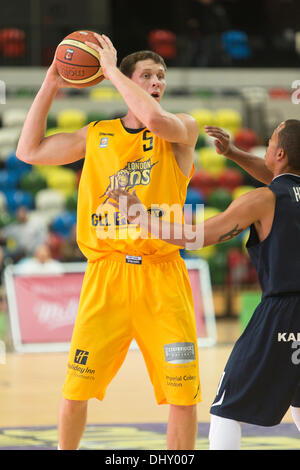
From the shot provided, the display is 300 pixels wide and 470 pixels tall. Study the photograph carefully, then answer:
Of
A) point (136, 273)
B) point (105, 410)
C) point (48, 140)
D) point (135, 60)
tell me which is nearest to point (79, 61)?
point (135, 60)

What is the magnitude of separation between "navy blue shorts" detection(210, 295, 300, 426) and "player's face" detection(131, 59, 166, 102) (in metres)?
1.30

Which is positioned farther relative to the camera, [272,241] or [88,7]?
[88,7]

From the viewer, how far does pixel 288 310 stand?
3.61 m

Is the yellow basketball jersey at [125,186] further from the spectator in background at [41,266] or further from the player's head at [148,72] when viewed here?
the spectator in background at [41,266]

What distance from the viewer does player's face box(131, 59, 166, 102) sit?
4.10 m

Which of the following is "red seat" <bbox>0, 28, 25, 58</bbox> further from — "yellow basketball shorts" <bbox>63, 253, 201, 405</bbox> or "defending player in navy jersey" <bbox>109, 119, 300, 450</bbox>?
"defending player in navy jersey" <bbox>109, 119, 300, 450</bbox>

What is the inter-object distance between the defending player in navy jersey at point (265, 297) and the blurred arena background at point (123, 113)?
6.18ft

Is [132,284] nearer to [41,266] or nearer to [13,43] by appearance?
[41,266]

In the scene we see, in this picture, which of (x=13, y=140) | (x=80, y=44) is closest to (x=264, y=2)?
(x=13, y=140)

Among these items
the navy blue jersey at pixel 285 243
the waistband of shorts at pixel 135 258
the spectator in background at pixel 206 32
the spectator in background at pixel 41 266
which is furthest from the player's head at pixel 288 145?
the spectator in background at pixel 206 32

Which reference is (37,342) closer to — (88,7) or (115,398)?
(115,398)

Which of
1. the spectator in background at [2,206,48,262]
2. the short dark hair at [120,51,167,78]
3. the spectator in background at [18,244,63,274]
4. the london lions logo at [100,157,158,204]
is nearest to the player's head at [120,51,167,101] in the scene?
the short dark hair at [120,51,167,78]

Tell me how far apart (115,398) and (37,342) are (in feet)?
10.5

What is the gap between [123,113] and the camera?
56.4 ft
